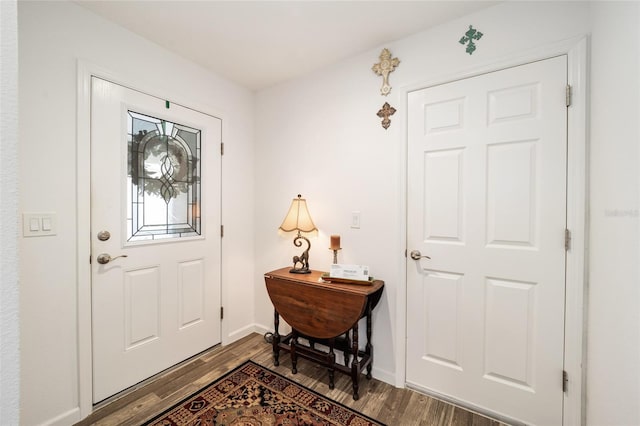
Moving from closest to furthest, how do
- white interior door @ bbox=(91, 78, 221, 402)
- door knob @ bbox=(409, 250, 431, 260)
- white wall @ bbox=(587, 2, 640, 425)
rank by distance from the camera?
white wall @ bbox=(587, 2, 640, 425), white interior door @ bbox=(91, 78, 221, 402), door knob @ bbox=(409, 250, 431, 260)

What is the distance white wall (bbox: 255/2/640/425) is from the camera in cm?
102

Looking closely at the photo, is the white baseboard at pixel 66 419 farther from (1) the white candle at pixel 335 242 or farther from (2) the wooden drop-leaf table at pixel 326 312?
(1) the white candle at pixel 335 242

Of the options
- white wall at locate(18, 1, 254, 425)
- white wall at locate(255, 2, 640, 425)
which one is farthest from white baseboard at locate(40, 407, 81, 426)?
white wall at locate(255, 2, 640, 425)

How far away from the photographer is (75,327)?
1576 millimetres

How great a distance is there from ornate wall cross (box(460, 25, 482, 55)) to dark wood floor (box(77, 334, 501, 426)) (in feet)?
7.11

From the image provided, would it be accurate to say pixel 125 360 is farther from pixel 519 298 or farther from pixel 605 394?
pixel 605 394

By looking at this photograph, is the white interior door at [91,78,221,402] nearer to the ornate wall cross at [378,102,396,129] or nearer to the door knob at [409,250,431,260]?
the ornate wall cross at [378,102,396,129]

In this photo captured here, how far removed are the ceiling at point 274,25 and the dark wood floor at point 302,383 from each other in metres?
2.39

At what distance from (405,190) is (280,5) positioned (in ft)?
4.45

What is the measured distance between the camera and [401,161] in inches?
73.2

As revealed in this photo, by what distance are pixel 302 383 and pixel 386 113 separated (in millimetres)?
1984

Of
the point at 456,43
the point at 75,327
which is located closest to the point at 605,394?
the point at 456,43

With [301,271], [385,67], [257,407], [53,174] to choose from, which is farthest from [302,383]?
[385,67]

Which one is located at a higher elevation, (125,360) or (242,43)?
(242,43)
